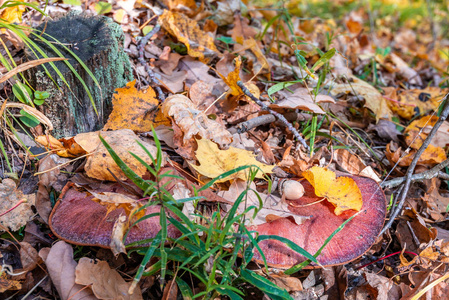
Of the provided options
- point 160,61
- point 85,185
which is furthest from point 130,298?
point 160,61

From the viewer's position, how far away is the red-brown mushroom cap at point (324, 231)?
55.0 inches

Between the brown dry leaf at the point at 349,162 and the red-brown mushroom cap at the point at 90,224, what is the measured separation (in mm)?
1196

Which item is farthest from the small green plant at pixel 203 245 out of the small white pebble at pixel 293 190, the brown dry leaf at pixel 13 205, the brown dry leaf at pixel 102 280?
the brown dry leaf at pixel 13 205

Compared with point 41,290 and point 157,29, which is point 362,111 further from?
point 41,290

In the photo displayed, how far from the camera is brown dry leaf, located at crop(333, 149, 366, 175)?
209cm

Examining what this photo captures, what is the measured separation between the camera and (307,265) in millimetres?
1402

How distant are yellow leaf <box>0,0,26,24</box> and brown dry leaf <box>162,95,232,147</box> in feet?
4.00

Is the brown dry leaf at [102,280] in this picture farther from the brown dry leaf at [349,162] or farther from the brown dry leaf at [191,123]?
the brown dry leaf at [349,162]

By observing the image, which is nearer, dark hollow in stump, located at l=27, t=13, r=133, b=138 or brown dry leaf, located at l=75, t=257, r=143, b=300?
brown dry leaf, located at l=75, t=257, r=143, b=300

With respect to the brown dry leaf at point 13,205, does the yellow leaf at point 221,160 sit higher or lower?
higher

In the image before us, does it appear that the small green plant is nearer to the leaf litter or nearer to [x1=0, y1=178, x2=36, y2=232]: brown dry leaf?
the leaf litter

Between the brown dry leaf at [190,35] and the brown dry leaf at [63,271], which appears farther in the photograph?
the brown dry leaf at [190,35]

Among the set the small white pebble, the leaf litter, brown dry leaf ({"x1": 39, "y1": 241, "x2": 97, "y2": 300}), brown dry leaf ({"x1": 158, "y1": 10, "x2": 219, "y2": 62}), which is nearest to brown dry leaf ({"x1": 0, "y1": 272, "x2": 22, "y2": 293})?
the leaf litter

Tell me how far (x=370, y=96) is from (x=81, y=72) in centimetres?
201
